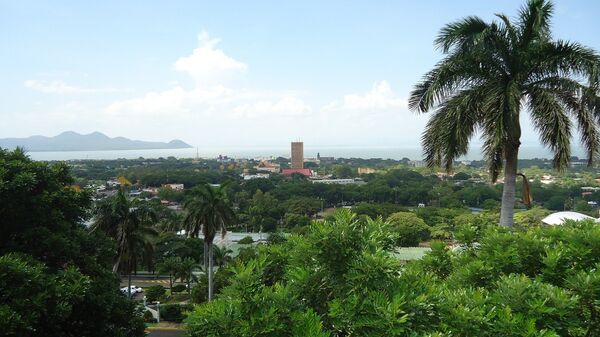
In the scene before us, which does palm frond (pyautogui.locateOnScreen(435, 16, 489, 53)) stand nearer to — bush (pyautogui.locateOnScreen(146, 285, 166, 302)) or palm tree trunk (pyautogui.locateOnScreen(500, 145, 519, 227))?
palm tree trunk (pyautogui.locateOnScreen(500, 145, 519, 227))

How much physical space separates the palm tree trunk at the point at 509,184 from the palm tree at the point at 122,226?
1534cm

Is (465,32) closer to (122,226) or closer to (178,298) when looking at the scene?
(122,226)

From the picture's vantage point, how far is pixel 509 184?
7.85 meters

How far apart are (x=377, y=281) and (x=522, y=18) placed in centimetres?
635

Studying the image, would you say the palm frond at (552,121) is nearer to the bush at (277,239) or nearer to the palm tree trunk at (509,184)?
the palm tree trunk at (509,184)

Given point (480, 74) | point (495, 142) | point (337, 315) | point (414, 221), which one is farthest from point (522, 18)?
point (414, 221)

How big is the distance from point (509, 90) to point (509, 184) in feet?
5.91

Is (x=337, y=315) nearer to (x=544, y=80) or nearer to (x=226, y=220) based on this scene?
(x=544, y=80)

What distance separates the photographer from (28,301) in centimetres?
582

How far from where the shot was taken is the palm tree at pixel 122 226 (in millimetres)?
18406

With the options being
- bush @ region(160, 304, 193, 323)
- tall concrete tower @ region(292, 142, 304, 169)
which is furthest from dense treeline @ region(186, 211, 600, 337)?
tall concrete tower @ region(292, 142, 304, 169)

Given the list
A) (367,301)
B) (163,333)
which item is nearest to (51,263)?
(367,301)

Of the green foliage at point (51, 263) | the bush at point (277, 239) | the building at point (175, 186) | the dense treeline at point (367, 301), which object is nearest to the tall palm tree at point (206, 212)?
the bush at point (277, 239)

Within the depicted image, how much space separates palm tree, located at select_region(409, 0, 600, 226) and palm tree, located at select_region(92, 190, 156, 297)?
14.8 metres
